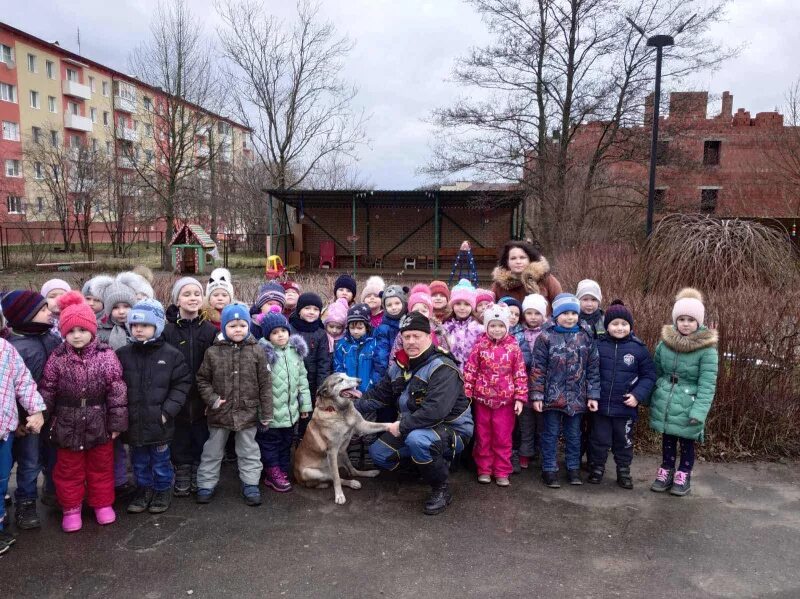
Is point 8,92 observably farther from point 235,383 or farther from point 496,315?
point 496,315

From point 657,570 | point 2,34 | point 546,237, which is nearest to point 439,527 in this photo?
point 657,570

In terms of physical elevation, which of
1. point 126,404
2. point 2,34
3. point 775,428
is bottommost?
point 775,428

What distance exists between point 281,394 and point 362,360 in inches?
30.9

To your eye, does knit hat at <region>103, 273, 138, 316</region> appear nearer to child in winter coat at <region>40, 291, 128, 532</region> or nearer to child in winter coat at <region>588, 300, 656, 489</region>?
child in winter coat at <region>40, 291, 128, 532</region>

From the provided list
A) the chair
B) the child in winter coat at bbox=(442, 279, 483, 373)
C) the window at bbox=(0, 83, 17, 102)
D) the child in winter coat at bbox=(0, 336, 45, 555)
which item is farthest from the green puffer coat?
the window at bbox=(0, 83, 17, 102)

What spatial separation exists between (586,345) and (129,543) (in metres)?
3.69

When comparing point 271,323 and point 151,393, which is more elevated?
point 271,323

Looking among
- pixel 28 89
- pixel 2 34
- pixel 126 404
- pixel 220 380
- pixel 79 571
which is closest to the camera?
pixel 79 571

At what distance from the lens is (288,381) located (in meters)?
4.62

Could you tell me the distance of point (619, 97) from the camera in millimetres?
18234

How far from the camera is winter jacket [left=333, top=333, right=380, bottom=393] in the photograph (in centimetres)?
499

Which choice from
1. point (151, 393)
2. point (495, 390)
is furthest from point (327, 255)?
point (151, 393)

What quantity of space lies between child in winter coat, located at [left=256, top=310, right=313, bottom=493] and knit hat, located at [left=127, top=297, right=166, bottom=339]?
81 cm

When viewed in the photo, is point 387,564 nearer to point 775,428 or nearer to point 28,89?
point 775,428
